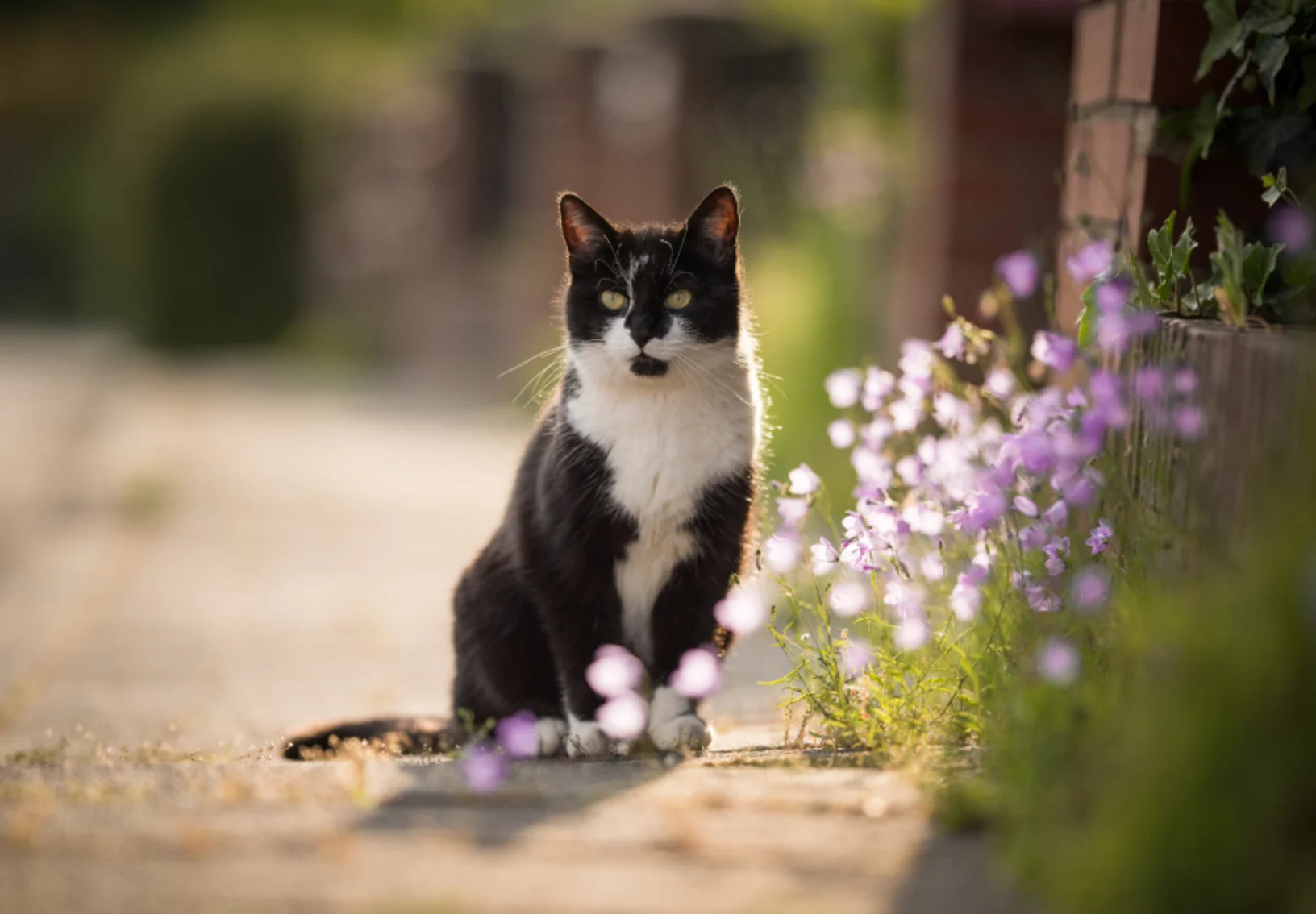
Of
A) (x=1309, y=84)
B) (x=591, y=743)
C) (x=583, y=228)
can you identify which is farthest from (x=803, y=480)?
(x=1309, y=84)

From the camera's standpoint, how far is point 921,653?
2549 millimetres

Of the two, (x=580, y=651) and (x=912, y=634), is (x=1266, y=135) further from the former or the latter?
(x=580, y=651)

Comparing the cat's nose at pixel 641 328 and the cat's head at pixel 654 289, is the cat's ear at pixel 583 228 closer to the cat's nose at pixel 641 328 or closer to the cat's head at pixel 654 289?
the cat's head at pixel 654 289

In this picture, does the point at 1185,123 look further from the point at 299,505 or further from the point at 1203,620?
the point at 299,505

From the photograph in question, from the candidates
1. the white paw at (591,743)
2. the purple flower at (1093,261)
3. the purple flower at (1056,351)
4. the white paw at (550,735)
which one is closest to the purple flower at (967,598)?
the purple flower at (1056,351)

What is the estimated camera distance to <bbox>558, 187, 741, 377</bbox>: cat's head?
8.82 ft

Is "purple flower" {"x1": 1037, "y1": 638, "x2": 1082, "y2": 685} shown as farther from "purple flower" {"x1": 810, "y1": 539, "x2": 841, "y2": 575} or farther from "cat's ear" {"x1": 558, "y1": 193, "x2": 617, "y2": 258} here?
"cat's ear" {"x1": 558, "y1": 193, "x2": 617, "y2": 258}

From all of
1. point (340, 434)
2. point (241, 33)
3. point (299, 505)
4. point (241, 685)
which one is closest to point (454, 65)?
point (340, 434)

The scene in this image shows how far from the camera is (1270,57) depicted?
2.43 metres

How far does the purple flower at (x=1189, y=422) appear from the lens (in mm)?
1722

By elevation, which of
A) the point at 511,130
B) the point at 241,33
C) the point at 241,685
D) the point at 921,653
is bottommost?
the point at 241,685

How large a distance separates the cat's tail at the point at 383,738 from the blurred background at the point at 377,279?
58cm

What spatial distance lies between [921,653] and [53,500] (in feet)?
18.8

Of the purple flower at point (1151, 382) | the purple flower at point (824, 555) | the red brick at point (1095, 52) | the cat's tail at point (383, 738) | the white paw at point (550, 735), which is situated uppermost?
the red brick at point (1095, 52)
